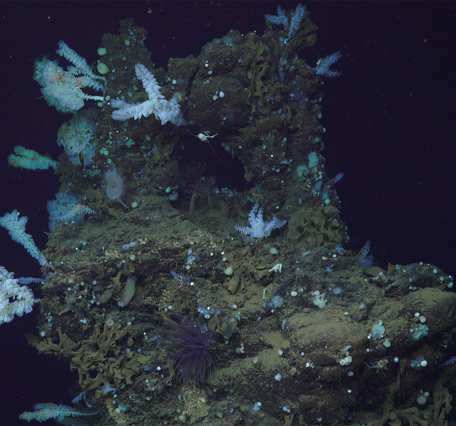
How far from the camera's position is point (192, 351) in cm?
337

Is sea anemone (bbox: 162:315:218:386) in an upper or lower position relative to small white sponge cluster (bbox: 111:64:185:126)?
lower

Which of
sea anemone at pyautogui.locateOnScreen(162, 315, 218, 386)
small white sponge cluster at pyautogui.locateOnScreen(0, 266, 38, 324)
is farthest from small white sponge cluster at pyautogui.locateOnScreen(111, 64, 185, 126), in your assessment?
sea anemone at pyautogui.locateOnScreen(162, 315, 218, 386)

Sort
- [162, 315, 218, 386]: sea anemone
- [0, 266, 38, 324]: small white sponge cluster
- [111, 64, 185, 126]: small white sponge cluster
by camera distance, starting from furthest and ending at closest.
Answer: [111, 64, 185, 126]: small white sponge cluster
[0, 266, 38, 324]: small white sponge cluster
[162, 315, 218, 386]: sea anemone

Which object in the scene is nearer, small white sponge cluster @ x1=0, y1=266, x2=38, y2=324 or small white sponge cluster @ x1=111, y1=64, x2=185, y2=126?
small white sponge cluster @ x1=0, y1=266, x2=38, y2=324

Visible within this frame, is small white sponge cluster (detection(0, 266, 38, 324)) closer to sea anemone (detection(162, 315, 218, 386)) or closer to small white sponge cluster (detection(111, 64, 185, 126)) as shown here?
sea anemone (detection(162, 315, 218, 386))

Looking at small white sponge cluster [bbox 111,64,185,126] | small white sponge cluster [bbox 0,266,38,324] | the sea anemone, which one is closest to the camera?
the sea anemone

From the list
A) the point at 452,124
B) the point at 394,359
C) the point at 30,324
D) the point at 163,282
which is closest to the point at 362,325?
the point at 394,359

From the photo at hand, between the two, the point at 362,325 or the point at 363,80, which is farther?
the point at 363,80

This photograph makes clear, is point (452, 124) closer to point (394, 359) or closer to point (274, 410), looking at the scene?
point (394, 359)

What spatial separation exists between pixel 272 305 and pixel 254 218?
1582mm

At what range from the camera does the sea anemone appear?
3.36m

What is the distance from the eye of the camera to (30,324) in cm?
768

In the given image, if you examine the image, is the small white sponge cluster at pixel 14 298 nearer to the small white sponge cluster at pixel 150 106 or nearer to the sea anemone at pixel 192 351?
the sea anemone at pixel 192 351

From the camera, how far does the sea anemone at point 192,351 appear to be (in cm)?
336
